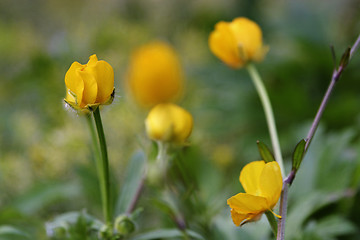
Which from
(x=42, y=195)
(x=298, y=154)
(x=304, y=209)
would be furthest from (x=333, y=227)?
(x=42, y=195)

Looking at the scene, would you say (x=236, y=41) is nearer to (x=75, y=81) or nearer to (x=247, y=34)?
(x=247, y=34)

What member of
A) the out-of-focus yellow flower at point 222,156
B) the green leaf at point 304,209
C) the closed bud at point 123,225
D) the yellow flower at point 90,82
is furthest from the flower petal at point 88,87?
the out-of-focus yellow flower at point 222,156

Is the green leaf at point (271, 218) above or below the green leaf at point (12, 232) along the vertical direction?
below

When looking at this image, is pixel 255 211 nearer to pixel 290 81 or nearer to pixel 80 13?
pixel 290 81

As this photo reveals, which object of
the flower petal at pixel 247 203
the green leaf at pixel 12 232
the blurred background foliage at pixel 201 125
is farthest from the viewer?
the blurred background foliage at pixel 201 125

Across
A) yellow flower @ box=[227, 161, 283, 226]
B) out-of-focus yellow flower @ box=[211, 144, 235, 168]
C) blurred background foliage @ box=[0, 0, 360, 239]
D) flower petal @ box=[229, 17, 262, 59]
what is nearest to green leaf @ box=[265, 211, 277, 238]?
yellow flower @ box=[227, 161, 283, 226]

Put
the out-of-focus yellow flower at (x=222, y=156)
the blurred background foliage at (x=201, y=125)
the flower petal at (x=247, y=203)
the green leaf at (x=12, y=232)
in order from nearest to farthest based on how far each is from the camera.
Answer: the flower petal at (x=247, y=203)
the green leaf at (x=12, y=232)
the blurred background foliage at (x=201, y=125)
the out-of-focus yellow flower at (x=222, y=156)

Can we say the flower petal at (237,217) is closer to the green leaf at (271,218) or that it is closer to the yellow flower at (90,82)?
the green leaf at (271,218)
